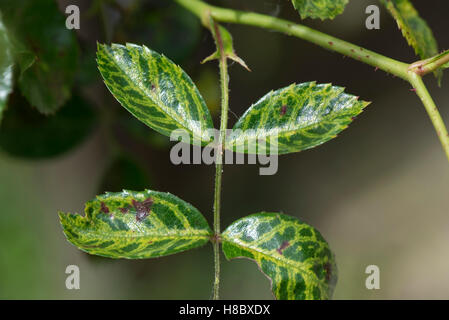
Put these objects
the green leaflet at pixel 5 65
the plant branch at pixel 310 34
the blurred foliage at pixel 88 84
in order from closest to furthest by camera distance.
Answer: the green leaflet at pixel 5 65 < the plant branch at pixel 310 34 < the blurred foliage at pixel 88 84

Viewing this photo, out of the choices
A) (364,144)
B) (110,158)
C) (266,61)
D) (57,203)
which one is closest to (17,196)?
(57,203)

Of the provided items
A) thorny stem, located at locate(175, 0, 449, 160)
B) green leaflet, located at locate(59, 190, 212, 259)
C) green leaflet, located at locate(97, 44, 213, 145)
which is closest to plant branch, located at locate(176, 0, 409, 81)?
thorny stem, located at locate(175, 0, 449, 160)

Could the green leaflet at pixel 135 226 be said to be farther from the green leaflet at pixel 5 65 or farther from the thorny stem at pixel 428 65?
the thorny stem at pixel 428 65

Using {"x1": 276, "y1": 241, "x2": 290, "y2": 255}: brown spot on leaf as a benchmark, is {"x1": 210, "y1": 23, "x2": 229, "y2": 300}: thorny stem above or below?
above

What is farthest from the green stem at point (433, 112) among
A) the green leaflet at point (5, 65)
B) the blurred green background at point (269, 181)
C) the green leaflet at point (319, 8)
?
the blurred green background at point (269, 181)

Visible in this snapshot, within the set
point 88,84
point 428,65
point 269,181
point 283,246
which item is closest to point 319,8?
point 428,65

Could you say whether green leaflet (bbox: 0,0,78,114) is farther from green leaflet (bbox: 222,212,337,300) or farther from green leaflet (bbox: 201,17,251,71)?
green leaflet (bbox: 222,212,337,300)
